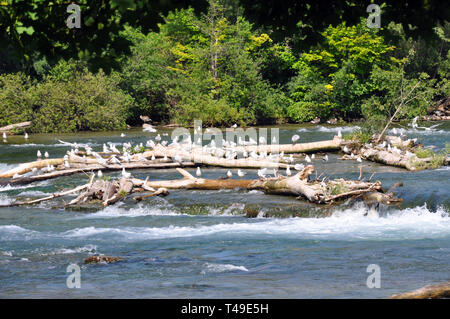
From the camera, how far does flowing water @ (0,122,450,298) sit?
8359 mm

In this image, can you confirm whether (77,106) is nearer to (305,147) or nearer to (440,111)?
(305,147)

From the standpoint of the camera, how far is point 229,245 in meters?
10.9

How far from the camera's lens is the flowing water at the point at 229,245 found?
836 cm

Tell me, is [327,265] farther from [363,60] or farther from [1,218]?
[363,60]

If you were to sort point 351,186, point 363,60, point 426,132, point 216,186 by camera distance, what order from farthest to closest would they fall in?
point 363,60 < point 426,132 < point 216,186 < point 351,186

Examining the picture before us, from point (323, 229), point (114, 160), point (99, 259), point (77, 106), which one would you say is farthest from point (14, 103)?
point (99, 259)

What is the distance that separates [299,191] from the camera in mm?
14398

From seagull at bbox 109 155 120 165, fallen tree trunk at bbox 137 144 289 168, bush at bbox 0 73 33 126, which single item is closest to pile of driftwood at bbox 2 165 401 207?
fallen tree trunk at bbox 137 144 289 168

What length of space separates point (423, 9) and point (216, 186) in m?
10.7

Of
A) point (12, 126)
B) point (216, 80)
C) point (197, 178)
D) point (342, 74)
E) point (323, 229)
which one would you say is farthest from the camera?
point (342, 74)

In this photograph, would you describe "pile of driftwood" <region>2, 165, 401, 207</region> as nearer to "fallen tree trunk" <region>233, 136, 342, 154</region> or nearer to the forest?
"fallen tree trunk" <region>233, 136, 342, 154</region>

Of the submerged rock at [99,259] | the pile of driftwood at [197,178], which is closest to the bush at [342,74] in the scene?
the pile of driftwood at [197,178]

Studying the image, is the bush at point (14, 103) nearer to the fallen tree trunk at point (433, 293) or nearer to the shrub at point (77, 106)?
the shrub at point (77, 106)
